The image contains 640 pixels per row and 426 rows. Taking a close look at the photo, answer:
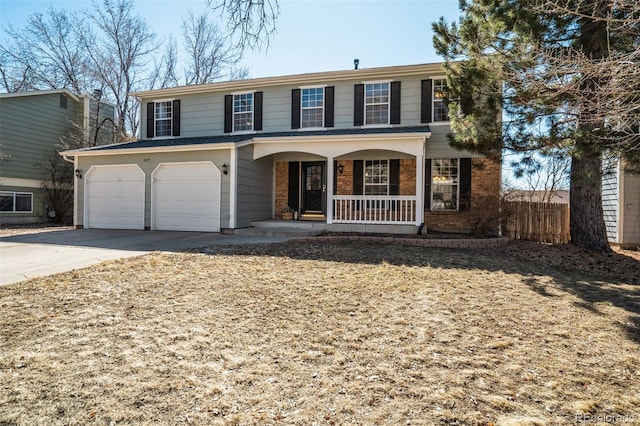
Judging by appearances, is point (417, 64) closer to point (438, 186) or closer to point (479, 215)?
point (438, 186)

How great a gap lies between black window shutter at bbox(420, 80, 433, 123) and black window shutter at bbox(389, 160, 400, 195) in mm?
1610

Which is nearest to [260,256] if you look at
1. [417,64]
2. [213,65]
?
[417,64]

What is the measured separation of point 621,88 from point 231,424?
5481 mm

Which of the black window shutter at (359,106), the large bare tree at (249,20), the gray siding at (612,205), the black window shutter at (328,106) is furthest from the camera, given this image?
the black window shutter at (328,106)

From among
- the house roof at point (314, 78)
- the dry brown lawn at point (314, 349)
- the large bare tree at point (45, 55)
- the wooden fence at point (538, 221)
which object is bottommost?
the dry brown lawn at point (314, 349)

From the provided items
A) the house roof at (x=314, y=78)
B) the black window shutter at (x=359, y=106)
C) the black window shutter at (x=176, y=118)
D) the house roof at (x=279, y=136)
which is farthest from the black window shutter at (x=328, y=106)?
the black window shutter at (x=176, y=118)

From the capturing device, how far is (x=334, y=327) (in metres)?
3.61

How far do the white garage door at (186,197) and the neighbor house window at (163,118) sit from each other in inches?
132

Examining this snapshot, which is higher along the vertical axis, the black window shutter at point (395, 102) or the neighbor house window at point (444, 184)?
the black window shutter at point (395, 102)

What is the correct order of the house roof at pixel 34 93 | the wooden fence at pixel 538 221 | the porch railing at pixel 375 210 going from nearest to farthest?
the wooden fence at pixel 538 221, the porch railing at pixel 375 210, the house roof at pixel 34 93

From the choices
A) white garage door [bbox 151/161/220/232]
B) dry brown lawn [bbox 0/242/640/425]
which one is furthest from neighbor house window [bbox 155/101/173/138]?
dry brown lawn [bbox 0/242/640/425]

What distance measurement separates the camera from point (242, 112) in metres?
13.6

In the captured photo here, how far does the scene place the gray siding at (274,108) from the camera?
12.0 meters

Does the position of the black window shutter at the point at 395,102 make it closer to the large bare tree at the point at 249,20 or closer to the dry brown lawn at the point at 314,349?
the dry brown lawn at the point at 314,349
